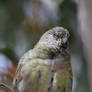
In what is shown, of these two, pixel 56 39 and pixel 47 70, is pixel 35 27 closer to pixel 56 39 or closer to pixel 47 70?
pixel 56 39

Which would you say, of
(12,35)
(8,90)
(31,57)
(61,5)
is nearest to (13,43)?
(12,35)

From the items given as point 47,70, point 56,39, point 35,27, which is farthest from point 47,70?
point 35,27

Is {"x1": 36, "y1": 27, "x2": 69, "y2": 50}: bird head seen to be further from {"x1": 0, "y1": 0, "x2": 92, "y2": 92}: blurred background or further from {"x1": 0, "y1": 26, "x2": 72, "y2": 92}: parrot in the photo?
{"x1": 0, "y1": 0, "x2": 92, "y2": 92}: blurred background

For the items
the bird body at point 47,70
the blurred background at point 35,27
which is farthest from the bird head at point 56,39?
the blurred background at point 35,27

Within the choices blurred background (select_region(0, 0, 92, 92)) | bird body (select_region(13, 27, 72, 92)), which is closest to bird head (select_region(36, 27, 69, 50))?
bird body (select_region(13, 27, 72, 92))

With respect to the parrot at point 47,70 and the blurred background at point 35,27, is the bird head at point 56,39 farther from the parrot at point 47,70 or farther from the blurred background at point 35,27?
the blurred background at point 35,27

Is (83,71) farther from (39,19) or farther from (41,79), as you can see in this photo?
(41,79)

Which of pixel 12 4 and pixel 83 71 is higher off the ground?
pixel 12 4
